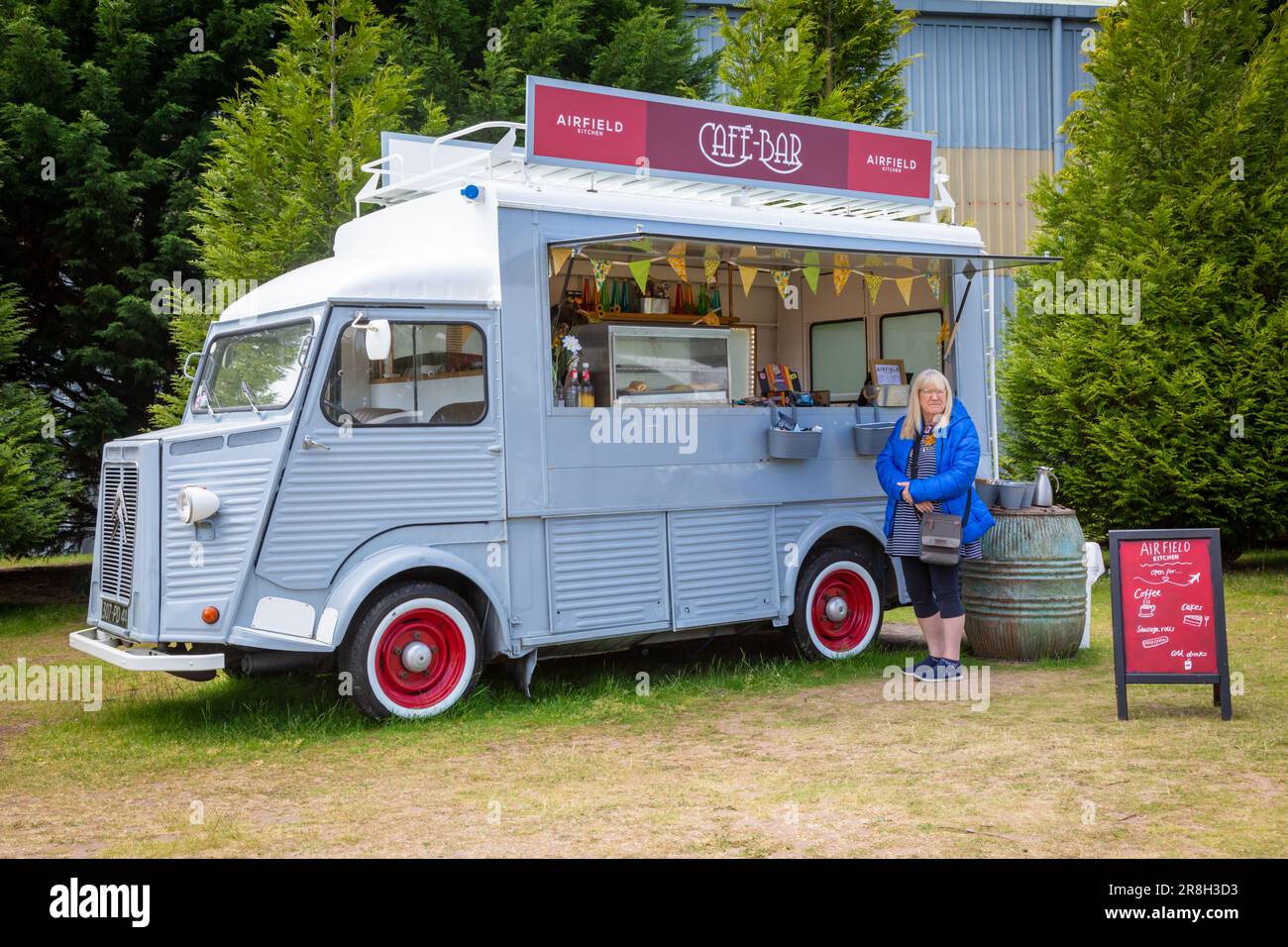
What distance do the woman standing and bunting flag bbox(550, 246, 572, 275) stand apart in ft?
7.43

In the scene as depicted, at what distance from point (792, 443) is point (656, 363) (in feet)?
3.37

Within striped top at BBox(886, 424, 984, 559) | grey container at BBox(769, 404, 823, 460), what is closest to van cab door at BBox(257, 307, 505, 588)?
grey container at BBox(769, 404, 823, 460)

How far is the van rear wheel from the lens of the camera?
29.0ft

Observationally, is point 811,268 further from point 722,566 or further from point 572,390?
point 722,566

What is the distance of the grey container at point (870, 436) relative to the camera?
9.03m

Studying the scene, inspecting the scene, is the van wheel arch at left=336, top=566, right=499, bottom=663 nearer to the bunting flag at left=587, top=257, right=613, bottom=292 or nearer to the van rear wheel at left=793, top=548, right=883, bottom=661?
the bunting flag at left=587, top=257, right=613, bottom=292

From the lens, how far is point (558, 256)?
305 inches

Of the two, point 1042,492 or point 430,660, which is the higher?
point 1042,492

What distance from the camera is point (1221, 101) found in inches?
515

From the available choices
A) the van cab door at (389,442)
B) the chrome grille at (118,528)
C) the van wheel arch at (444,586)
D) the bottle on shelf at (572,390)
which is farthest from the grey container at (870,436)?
the chrome grille at (118,528)
